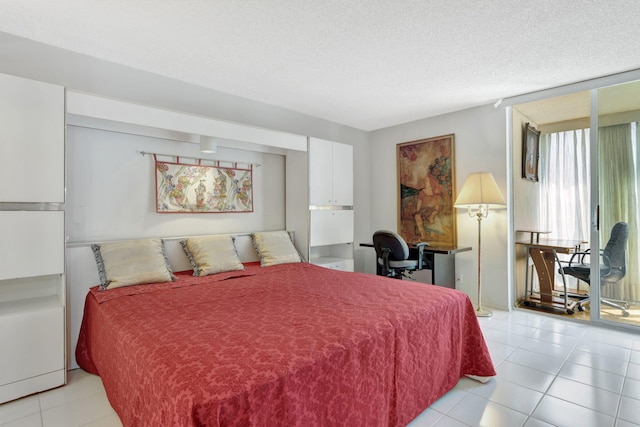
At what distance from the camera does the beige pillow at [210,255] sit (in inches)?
117

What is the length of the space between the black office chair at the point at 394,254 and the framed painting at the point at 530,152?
185 cm

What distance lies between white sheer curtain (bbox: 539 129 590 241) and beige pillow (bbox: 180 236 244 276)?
4.58 metres

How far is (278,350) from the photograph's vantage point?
139 centimetres

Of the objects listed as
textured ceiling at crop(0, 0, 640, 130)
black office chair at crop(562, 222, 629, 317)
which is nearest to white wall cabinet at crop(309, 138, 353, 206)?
textured ceiling at crop(0, 0, 640, 130)

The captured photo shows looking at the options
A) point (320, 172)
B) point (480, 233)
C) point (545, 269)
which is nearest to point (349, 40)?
point (320, 172)

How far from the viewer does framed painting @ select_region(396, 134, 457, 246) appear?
4.35m

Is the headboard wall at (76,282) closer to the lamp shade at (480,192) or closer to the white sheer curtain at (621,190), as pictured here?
the lamp shade at (480,192)

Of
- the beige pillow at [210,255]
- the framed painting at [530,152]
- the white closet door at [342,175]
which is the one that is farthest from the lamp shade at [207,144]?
the framed painting at [530,152]

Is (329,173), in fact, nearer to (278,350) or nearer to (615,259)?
(278,350)

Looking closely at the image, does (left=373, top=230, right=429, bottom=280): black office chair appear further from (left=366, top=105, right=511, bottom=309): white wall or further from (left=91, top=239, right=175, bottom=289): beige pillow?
(left=91, top=239, right=175, bottom=289): beige pillow

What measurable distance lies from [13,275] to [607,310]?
5.27 metres

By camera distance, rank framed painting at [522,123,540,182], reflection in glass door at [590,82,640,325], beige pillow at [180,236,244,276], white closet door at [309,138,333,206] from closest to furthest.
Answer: beige pillow at [180,236,244,276] < reflection in glass door at [590,82,640,325] < white closet door at [309,138,333,206] < framed painting at [522,123,540,182]

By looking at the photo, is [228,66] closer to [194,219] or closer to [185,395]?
[194,219]

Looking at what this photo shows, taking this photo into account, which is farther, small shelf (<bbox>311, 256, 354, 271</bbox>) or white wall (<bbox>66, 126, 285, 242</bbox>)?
small shelf (<bbox>311, 256, 354, 271</bbox>)
